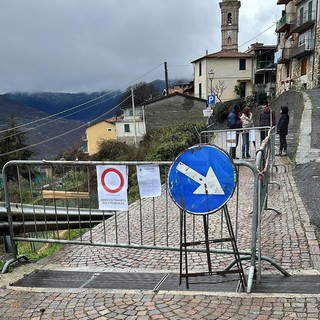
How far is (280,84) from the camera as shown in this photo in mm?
49812

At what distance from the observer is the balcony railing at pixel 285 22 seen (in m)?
44.5

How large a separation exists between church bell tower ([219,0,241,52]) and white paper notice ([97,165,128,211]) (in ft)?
254

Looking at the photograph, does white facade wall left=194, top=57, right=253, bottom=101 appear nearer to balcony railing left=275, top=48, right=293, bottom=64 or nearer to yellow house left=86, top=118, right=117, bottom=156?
balcony railing left=275, top=48, right=293, bottom=64

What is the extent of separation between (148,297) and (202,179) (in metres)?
1.33

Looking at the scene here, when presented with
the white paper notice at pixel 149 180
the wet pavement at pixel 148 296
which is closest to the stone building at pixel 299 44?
the wet pavement at pixel 148 296

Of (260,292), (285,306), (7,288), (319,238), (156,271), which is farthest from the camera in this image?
(319,238)

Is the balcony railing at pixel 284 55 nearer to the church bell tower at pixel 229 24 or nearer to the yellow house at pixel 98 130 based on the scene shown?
the yellow house at pixel 98 130

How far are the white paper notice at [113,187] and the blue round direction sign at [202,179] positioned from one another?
1014 mm

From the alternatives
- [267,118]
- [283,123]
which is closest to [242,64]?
[267,118]

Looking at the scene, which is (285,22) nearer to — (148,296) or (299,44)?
(299,44)

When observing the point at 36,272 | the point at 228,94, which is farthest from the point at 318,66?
the point at 36,272

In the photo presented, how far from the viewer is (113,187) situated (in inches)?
171

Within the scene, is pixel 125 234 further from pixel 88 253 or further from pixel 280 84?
pixel 280 84

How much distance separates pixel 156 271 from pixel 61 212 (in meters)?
2.72
